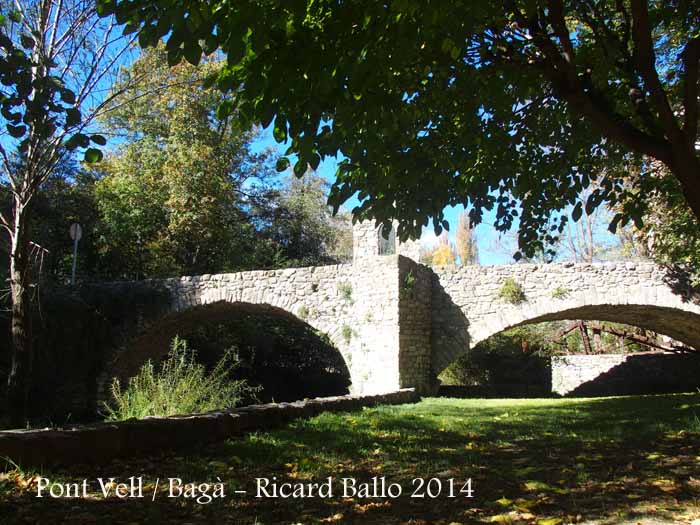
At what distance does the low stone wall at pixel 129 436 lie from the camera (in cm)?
333

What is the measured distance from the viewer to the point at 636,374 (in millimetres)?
14688

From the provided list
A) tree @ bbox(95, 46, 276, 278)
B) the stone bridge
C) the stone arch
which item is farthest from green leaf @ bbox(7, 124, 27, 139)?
tree @ bbox(95, 46, 276, 278)

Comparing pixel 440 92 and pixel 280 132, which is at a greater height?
pixel 440 92

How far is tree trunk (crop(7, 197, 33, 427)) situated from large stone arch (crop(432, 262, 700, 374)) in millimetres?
7619

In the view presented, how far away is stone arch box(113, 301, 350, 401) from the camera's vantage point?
14.6 metres

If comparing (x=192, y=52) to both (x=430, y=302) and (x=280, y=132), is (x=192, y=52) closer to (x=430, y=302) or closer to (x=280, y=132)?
(x=280, y=132)

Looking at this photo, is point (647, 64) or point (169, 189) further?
point (169, 189)

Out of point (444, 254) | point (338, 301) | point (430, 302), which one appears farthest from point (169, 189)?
point (444, 254)

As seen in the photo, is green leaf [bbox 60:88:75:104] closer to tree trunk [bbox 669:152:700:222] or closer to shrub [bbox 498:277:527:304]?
tree trunk [bbox 669:152:700:222]

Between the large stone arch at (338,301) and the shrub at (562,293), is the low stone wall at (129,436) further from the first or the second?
the shrub at (562,293)

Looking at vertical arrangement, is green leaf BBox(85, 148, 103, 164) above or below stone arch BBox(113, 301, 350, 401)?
above

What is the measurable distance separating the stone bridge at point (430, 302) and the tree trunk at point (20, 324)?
605 cm

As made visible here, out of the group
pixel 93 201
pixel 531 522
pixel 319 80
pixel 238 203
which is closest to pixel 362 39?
pixel 319 80

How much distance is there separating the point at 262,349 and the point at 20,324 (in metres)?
10.9
